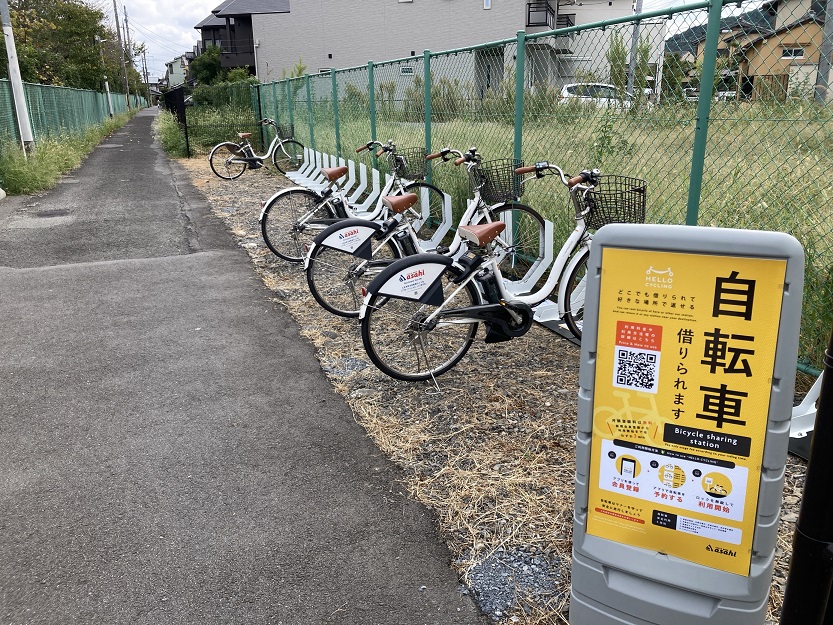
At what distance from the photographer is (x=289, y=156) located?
1350 cm

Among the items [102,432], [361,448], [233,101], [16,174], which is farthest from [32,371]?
Answer: [233,101]

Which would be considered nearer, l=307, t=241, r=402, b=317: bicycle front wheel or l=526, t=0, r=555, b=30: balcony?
l=307, t=241, r=402, b=317: bicycle front wheel

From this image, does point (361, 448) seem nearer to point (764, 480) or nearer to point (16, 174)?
point (764, 480)

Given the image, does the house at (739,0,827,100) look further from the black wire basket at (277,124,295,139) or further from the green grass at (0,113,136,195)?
the green grass at (0,113,136,195)

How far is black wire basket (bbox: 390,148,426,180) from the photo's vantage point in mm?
6317

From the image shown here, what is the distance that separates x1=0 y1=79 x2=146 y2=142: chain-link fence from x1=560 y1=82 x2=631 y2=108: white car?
11.6 meters

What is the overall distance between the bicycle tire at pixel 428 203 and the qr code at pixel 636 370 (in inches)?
187

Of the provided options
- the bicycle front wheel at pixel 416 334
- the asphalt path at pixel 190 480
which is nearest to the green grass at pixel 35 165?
the asphalt path at pixel 190 480

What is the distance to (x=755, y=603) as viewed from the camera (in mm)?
1699

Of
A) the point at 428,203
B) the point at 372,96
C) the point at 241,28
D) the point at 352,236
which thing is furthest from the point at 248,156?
the point at 241,28

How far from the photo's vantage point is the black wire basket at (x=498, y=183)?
16.5 feet

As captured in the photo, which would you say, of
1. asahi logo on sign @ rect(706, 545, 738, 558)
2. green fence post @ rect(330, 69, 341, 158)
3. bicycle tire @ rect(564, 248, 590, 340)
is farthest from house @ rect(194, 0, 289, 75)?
asahi logo on sign @ rect(706, 545, 738, 558)

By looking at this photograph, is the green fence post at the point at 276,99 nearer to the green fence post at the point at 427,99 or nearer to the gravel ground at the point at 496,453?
the green fence post at the point at 427,99

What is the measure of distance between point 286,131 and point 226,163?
2.02 m
